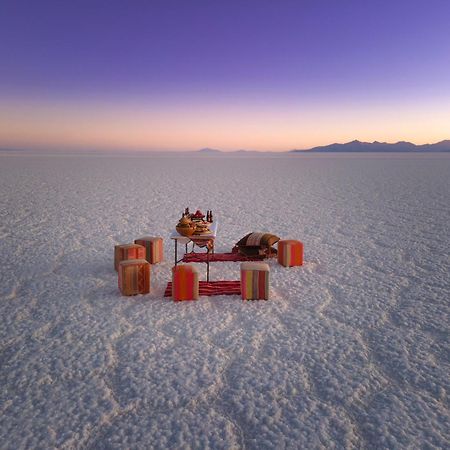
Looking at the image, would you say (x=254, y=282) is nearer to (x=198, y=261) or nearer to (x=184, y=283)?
(x=184, y=283)

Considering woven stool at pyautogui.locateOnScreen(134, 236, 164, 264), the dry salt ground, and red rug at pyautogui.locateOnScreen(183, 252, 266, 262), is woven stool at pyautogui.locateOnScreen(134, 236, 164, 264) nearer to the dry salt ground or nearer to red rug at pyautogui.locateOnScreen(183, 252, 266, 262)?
the dry salt ground

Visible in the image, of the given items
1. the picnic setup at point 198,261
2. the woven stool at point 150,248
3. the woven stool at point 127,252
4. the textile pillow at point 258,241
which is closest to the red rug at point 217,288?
the picnic setup at point 198,261

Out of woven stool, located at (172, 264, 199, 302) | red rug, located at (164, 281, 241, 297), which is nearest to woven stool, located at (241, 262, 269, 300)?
red rug, located at (164, 281, 241, 297)

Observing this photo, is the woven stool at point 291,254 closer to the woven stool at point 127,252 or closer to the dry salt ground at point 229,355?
the dry salt ground at point 229,355

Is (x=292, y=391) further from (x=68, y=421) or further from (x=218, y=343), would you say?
(x=68, y=421)

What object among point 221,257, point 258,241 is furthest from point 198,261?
point 258,241
